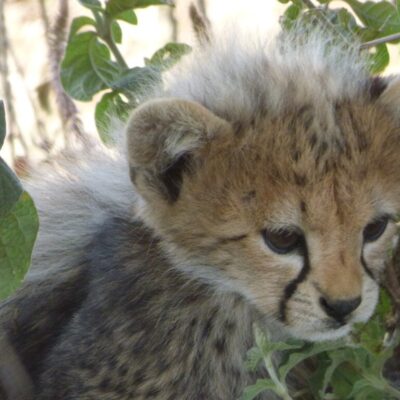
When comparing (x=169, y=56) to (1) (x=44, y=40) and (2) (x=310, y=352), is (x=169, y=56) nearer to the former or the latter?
(2) (x=310, y=352)

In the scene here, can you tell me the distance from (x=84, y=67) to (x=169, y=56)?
0.75ft

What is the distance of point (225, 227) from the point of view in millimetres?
2418

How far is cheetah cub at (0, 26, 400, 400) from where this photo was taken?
2352 millimetres

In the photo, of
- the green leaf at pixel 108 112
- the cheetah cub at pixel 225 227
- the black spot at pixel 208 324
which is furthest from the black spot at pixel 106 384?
the green leaf at pixel 108 112

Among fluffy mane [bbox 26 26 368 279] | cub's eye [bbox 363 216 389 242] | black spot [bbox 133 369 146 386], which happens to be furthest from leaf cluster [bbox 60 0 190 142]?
cub's eye [bbox 363 216 389 242]

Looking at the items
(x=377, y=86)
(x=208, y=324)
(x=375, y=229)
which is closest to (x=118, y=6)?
(x=377, y=86)

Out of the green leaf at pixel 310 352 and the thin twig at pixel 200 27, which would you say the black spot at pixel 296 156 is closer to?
the green leaf at pixel 310 352

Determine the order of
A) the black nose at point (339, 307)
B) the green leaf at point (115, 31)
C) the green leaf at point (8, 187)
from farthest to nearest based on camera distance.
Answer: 1. the green leaf at point (115, 31)
2. the black nose at point (339, 307)
3. the green leaf at point (8, 187)

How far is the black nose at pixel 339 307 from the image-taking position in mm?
2305

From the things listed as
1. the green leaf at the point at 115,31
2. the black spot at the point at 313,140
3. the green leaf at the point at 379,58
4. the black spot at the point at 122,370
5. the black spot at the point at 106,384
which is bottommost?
the black spot at the point at 106,384

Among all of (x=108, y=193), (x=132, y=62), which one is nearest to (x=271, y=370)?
(x=108, y=193)

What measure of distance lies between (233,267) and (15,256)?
1.59 ft

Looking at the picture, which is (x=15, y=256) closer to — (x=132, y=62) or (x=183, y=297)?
(x=183, y=297)

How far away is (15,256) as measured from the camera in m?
2.20
